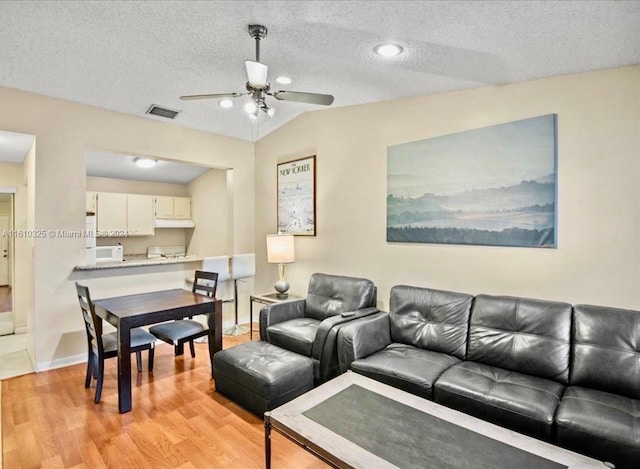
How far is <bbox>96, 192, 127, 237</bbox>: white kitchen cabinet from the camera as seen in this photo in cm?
573

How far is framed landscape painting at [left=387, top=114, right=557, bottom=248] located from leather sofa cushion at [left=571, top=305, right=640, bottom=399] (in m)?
0.60

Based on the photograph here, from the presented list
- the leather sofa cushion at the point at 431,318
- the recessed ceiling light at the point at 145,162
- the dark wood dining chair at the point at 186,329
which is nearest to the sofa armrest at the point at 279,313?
the dark wood dining chair at the point at 186,329

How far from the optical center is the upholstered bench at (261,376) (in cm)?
252

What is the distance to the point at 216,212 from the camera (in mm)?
6203

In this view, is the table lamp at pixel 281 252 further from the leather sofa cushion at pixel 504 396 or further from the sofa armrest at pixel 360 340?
the leather sofa cushion at pixel 504 396

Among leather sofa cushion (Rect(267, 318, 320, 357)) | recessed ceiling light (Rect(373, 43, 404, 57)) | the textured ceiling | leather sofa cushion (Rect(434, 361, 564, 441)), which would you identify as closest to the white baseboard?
leather sofa cushion (Rect(267, 318, 320, 357))

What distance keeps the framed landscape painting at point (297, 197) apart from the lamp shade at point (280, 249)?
12.2 inches

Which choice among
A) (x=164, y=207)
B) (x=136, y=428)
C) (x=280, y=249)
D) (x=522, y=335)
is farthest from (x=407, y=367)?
(x=164, y=207)

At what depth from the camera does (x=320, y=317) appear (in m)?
3.65

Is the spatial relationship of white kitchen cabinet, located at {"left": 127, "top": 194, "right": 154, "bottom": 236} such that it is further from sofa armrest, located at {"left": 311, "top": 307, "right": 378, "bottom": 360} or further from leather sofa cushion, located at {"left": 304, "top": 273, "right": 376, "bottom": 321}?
sofa armrest, located at {"left": 311, "top": 307, "right": 378, "bottom": 360}

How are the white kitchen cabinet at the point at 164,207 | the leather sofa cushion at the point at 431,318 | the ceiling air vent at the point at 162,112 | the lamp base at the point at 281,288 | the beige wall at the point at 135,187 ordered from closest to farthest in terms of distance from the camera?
the leather sofa cushion at the point at 431,318 < the ceiling air vent at the point at 162,112 < the lamp base at the point at 281,288 < the beige wall at the point at 135,187 < the white kitchen cabinet at the point at 164,207

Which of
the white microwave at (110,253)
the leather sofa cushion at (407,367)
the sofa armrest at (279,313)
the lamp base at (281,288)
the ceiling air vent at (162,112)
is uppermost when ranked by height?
the ceiling air vent at (162,112)

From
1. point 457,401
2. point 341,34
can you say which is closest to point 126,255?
point 341,34

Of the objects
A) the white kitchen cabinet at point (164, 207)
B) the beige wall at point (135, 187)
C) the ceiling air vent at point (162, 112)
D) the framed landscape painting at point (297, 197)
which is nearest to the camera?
the ceiling air vent at point (162, 112)
